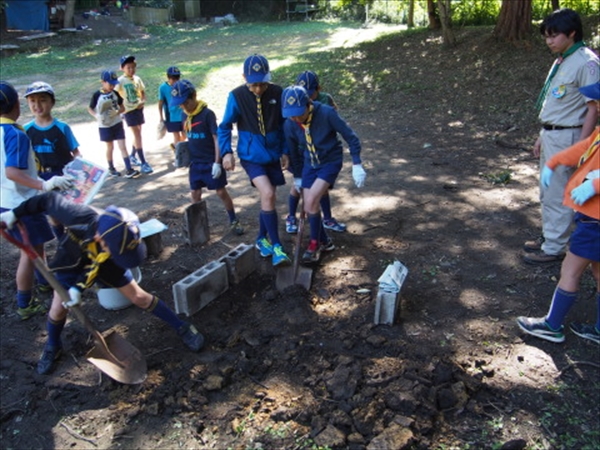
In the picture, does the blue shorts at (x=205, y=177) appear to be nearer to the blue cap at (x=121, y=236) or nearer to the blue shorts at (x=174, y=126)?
the blue cap at (x=121, y=236)

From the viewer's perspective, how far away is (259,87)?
15.2ft

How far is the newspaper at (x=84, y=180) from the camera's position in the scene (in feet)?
13.0

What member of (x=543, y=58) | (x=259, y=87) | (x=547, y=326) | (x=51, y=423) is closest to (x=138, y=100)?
(x=259, y=87)

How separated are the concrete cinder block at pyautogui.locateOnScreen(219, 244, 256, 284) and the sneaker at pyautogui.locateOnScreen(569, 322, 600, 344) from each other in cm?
267

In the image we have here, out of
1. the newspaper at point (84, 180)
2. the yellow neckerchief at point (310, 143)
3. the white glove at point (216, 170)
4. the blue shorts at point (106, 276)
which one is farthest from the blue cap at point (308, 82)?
the blue shorts at point (106, 276)

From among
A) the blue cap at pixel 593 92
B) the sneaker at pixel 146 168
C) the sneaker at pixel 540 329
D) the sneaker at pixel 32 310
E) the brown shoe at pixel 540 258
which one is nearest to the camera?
the blue cap at pixel 593 92

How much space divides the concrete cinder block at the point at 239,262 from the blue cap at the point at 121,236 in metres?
1.34

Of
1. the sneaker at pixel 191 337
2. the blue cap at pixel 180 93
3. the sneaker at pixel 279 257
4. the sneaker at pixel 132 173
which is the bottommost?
the sneaker at pixel 132 173

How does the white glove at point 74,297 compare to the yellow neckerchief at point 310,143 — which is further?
the yellow neckerchief at point 310,143

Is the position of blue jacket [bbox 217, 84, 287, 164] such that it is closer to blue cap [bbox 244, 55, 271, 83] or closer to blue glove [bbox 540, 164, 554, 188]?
blue cap [bbox 244, 55, 271, 83]

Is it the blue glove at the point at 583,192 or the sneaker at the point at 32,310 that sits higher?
the blue glove at the point at 583,192

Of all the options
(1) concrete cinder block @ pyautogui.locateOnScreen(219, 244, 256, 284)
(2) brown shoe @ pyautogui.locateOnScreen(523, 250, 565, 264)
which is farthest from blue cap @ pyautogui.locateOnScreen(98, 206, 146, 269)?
(2) brown shoe @ pyautogui.locateOnScreen(523, 250, 565, 264)

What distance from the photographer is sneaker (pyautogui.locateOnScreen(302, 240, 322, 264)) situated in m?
4.87

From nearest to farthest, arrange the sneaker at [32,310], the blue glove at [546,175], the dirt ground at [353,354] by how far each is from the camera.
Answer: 1. the dirt ground at [353,354]
2. the blue glove at [546,175]
3. the sneaker at [32,310]
